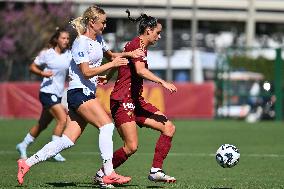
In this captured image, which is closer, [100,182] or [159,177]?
[100,182]

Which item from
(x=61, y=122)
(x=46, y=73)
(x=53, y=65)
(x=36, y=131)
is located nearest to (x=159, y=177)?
(x=61, y=122)

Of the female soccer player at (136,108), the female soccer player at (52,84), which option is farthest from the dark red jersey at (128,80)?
the female soccer player at (52,84)

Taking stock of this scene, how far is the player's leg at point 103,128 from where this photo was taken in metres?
12.7

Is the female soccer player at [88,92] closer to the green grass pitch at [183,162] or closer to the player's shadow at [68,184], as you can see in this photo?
the player's shadow at [68,184]

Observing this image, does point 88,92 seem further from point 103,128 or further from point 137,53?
point 137,53

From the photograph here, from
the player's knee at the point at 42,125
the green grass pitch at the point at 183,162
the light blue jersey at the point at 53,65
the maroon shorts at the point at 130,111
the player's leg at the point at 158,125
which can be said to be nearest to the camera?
the maroon shorts at the point at 130,111

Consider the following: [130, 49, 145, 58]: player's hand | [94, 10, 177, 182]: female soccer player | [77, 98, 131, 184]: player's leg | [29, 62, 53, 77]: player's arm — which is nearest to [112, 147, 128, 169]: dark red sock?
[94, 10, 177, 182]: female soccer player

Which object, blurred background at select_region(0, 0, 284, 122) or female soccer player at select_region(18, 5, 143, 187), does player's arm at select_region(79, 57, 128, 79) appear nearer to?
female soccer player at select_region(18, 5, 143, 187)

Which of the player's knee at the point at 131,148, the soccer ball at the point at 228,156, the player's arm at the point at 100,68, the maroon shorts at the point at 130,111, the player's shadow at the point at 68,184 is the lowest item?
the player's shadow at the point at 68,184

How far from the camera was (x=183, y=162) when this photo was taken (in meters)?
17.4

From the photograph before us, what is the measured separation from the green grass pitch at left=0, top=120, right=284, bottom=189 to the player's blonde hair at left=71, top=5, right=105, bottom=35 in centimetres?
207

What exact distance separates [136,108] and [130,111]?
272 mm

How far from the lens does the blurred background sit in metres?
35.3

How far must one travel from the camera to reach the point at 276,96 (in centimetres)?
3516
